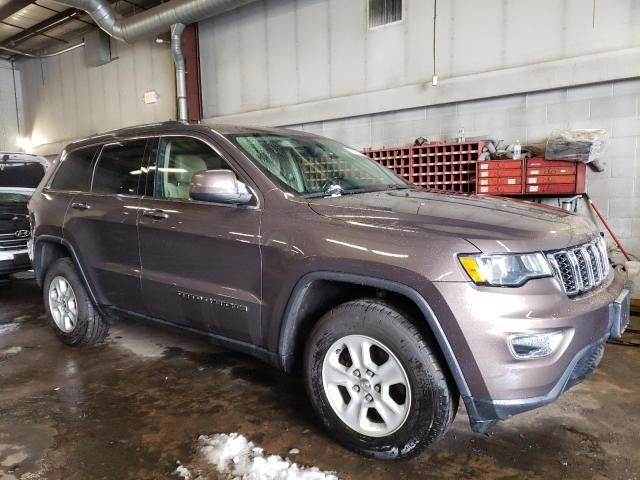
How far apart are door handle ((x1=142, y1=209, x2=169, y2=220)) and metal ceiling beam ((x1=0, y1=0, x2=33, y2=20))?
977 cm

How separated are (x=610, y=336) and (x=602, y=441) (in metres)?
0.66

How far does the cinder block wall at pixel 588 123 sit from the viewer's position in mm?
5324

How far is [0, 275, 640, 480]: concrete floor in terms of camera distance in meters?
2.10

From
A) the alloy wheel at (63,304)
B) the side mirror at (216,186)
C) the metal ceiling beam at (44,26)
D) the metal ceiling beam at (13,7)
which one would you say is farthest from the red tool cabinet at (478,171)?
the metal ceiling beam at (13,7)

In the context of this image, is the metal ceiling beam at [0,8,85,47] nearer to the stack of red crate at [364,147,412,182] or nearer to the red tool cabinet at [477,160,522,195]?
the stack of red crate at [364,147,412,182]

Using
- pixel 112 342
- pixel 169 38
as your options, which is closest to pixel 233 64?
pixel 169 38

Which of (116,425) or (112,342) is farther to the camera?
(112,342)

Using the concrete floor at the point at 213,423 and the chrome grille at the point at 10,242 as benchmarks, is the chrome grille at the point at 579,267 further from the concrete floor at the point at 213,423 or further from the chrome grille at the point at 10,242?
the chrome grille at the point at 10,242

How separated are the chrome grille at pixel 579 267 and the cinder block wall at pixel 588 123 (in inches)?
156

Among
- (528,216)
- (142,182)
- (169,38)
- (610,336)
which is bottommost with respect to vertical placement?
(610,336)

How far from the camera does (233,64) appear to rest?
879 cm

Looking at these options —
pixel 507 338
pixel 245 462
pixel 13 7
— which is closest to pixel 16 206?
pixel 245 462

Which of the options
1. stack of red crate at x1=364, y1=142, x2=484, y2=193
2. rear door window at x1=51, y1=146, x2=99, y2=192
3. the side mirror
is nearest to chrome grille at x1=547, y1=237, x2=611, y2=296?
the side mirror

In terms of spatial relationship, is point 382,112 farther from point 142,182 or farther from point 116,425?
point 116,425
